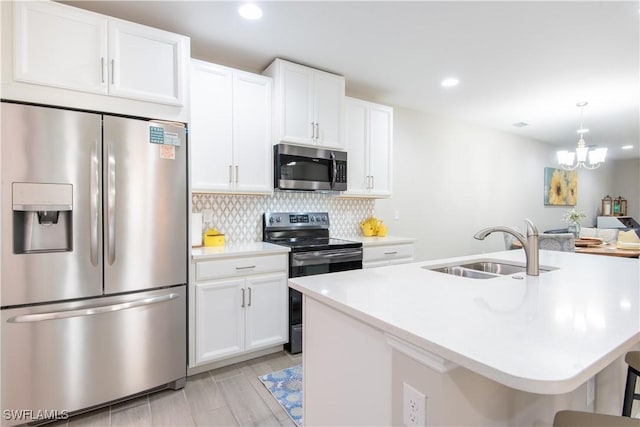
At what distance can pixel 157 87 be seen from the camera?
2.18m

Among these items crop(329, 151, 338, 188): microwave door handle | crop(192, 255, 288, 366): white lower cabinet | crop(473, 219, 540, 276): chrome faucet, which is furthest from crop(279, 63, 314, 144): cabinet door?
crop(473, 219, 540, 276): chrome faucet

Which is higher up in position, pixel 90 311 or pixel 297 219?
pixel 297 219

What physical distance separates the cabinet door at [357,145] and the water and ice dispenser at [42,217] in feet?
7.76

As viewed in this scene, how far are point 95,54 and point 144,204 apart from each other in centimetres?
96

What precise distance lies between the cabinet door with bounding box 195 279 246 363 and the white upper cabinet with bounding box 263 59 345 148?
1.35m

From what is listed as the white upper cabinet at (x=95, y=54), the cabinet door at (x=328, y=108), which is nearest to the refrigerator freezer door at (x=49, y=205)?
the white upper cabinet at (x=95, y=54)

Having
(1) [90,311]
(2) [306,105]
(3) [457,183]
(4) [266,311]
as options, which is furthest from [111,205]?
(3) [457,183]

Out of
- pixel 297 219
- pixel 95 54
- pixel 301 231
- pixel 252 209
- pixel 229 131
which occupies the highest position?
pixel 95 54

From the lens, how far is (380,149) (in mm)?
3670

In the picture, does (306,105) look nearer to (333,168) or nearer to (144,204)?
(333,168)

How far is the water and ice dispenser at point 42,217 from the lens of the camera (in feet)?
5.75

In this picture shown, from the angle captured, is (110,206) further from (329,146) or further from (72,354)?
(329,146)

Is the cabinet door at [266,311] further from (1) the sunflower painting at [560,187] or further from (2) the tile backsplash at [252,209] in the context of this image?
(1) the sunflower painting at [560,187]

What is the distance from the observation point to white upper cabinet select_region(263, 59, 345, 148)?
2.87m
